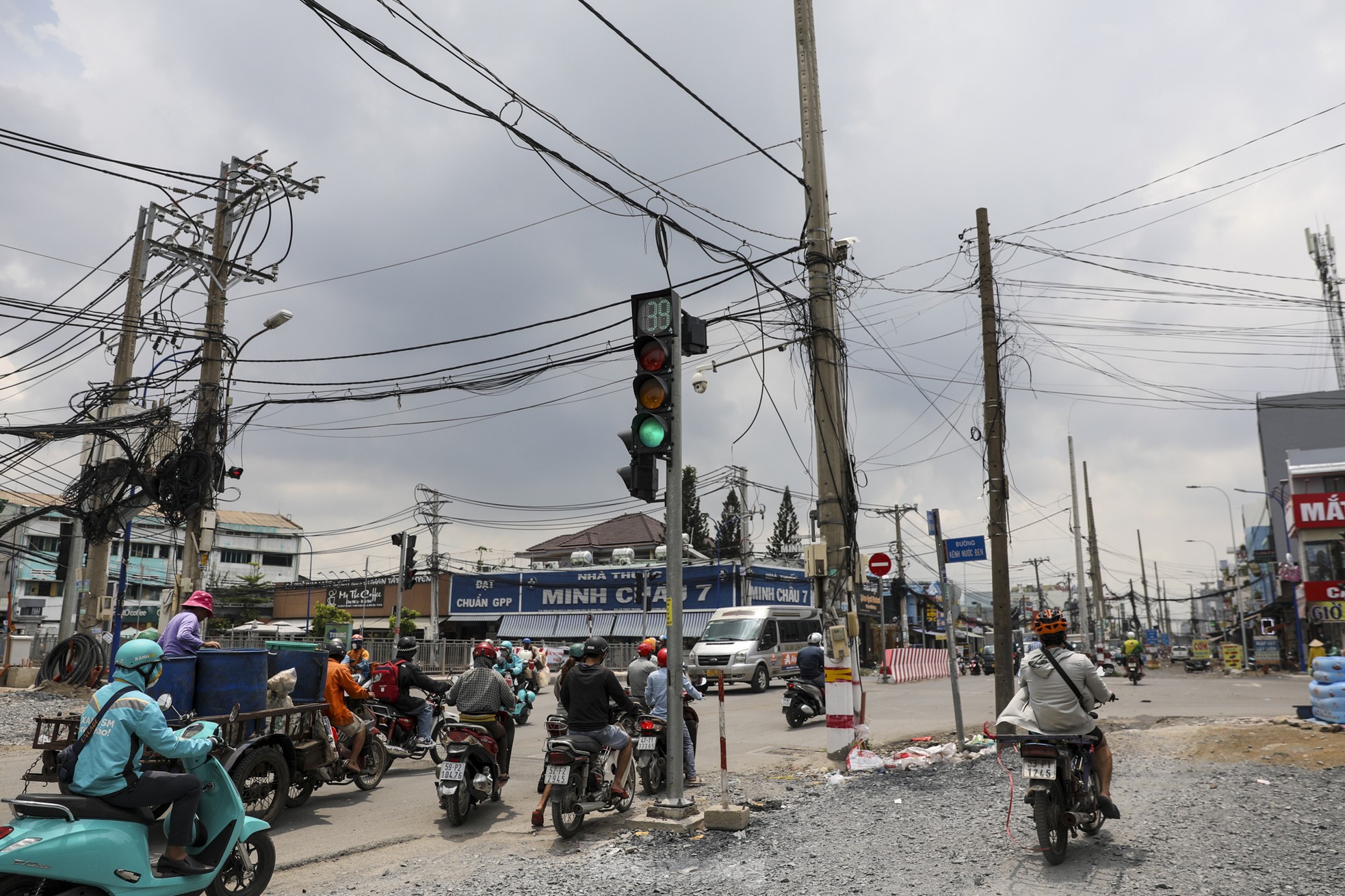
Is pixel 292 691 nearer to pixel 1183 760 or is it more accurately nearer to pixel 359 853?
pixel 359 853

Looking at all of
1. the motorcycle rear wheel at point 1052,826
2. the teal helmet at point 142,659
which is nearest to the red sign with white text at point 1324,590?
the motorcycle rear wheel at point 1052,826

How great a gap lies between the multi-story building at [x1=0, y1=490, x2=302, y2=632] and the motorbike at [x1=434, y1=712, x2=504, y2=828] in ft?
166

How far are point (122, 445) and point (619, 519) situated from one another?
130ft

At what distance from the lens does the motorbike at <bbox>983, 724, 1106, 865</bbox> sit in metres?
5.97

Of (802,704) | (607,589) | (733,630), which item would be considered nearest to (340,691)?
(802,704)

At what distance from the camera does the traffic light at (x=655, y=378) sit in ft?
25.1

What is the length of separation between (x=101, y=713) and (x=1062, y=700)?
6.12 m

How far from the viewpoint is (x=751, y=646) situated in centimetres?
2572

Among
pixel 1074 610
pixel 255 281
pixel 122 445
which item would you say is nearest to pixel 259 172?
pixel 255 281

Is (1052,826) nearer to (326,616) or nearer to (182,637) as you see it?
(182,637)

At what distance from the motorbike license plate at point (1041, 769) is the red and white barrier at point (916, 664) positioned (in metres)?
26.4

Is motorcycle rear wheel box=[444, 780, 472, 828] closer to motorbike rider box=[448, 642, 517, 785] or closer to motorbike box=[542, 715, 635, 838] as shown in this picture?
motorbike rider box=[448, 642, 517, 785]

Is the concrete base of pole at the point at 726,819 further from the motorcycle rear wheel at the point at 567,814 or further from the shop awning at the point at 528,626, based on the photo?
the shop awning at the point at 528,626

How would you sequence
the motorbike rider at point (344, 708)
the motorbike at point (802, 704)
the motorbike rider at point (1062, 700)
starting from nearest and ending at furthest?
1. the motorbike rider at point (1062, 700)
2. the motorbike rider at point (344, 708)
3. the motorbike at point (802, 704)
